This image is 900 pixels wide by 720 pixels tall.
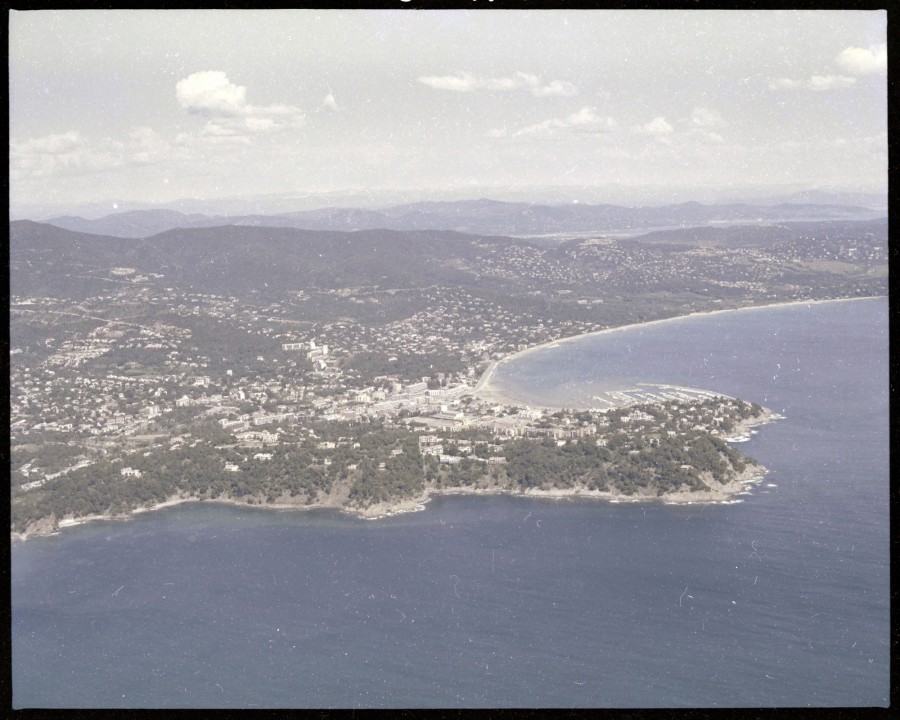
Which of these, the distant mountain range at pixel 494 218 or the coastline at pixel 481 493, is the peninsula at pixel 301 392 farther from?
the distant mountain range at pixel 494 218

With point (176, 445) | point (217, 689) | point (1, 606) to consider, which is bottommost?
point (217, 689)

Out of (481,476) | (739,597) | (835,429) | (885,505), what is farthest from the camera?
(835,429)

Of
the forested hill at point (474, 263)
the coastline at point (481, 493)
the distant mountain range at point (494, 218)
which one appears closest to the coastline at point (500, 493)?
the coastline at point (481, 493)

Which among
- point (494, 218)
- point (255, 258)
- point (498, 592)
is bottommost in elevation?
point (498, 592)

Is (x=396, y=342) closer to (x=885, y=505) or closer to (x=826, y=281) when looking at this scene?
(x=885, y=505)

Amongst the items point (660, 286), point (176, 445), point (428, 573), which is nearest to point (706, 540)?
point (428, 573)

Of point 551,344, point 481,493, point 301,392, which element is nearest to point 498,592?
point 481,493

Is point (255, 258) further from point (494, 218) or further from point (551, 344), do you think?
point (494, 218)
